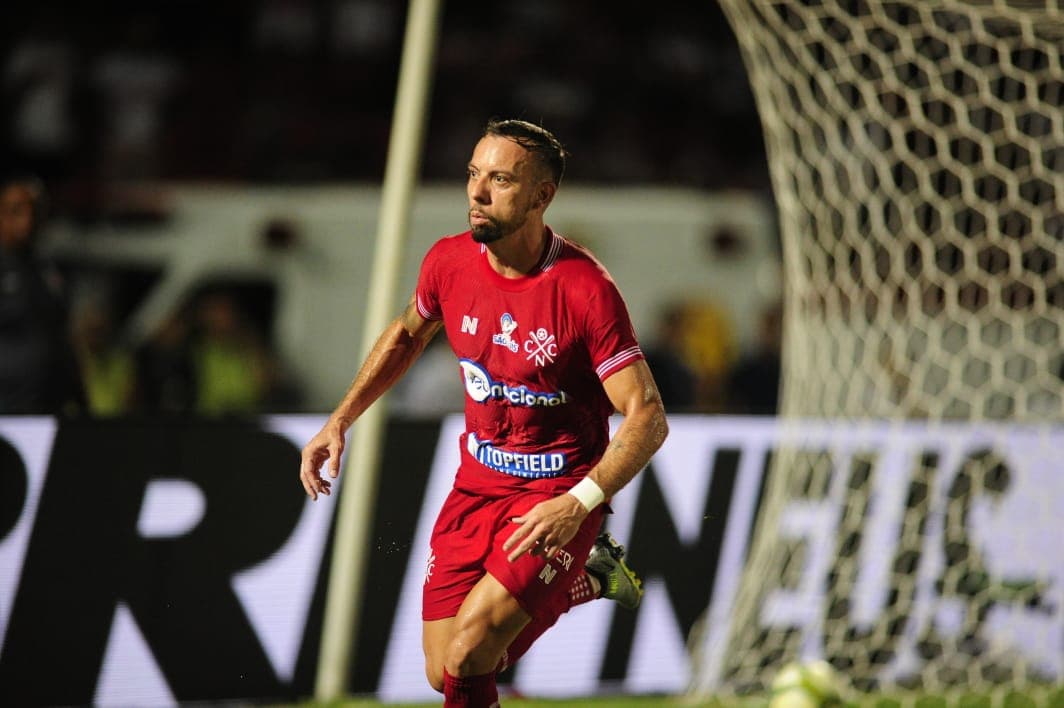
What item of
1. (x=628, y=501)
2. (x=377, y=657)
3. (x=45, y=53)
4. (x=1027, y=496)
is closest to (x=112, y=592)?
(x=377, y=657)

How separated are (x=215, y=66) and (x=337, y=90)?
108cm

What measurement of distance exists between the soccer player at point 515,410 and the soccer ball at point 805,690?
1508 mm

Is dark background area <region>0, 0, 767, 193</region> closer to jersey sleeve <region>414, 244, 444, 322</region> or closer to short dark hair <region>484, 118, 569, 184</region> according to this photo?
jersey sleeve <region>414, 244, 444, 322</region>

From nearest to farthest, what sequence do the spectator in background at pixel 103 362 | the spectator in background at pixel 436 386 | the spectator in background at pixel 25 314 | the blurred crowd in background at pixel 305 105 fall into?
the spectator in background at pixel 25 314 < the spectator in background at pixel 436 386 < the spectator in background at pixel 103 362 < the blurred crowd in background at pixel 305 105

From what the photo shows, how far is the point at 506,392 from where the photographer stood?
3717 millimetres

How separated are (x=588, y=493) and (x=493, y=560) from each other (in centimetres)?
Result: 52

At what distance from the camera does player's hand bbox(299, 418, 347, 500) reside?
362 cm

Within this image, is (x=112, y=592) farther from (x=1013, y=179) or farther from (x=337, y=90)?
(x=337, y=90)

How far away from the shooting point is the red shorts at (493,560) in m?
3.74

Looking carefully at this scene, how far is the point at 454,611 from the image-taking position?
3.88 metres

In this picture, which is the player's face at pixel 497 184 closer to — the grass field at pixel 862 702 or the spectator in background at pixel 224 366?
the grass field at pixel 862 702

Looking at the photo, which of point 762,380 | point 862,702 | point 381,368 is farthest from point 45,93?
point 381,368

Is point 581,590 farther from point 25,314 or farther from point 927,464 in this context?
point 927,464

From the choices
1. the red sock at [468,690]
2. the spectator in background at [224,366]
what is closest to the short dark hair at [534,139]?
the red sock at [468,690]
